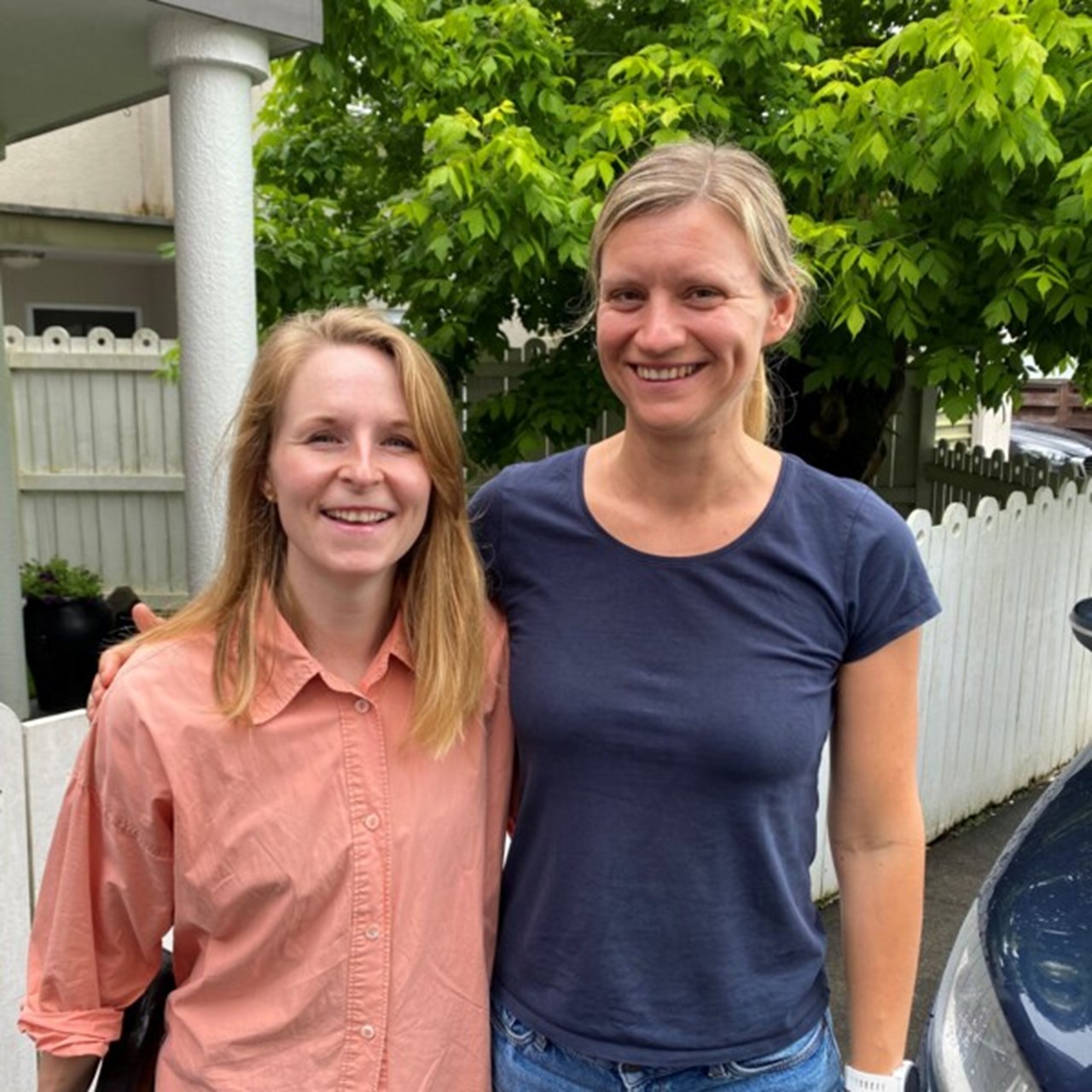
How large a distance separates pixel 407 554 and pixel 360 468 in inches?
7.5

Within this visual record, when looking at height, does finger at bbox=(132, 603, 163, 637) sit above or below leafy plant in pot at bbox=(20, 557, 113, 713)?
above

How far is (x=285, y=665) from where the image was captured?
4.65 ft

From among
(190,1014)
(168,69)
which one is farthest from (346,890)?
(168,69)

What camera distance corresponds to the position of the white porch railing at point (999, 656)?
4.29 m

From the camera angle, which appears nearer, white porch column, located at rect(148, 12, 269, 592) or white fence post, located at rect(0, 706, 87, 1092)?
white fence post, located at rect(0, 706, 87, 1092)

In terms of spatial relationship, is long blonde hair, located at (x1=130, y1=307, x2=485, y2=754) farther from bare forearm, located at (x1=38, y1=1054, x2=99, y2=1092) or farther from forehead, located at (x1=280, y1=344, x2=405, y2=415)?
bare forearm, located at (x1=38, y1=1054, x2=99, y2=1092)

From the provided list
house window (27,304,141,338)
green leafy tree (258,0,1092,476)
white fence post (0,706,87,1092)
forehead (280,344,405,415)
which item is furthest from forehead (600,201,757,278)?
house window (27,304,141,338)

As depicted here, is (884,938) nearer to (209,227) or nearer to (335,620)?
(335,620)

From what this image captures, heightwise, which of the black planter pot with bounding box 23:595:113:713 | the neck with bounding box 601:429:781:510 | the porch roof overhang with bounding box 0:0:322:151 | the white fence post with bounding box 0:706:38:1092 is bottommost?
the black planter pot with bounding box 23:595:113:713

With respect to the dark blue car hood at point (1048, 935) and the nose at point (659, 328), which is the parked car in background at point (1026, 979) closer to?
the dark blue car hood at point (1048, 935)

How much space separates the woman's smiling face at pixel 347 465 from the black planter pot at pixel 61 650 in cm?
479

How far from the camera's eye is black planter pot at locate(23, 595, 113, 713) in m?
5.77

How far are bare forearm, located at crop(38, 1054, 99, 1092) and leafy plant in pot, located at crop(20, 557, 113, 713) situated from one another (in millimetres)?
4576

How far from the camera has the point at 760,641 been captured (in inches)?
56.2
